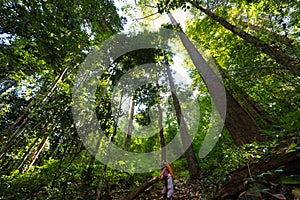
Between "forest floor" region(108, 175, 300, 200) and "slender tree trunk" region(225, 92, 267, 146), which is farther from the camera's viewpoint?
"slender tree trunk" region(225, 92, 267, 146)

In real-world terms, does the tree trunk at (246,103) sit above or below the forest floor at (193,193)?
above

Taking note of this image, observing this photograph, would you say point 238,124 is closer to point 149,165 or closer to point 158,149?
point 149,165

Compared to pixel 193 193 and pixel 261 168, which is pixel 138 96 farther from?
pixel 261 168

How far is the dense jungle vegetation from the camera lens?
10.5 ft

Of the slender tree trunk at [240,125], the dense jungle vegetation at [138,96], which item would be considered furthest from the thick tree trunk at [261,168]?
the slender tree trunk at [240,125]

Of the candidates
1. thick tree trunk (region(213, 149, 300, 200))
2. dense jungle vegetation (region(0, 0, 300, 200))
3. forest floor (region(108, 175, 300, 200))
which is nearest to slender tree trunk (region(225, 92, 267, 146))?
dense jungle vegetation (region(0, 0, 300, 200))

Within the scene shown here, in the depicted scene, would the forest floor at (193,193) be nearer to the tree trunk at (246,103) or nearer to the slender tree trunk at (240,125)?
the slender tree trunk at (240,125)

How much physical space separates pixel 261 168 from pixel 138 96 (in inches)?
224

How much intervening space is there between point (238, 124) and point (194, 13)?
7551 millimetres

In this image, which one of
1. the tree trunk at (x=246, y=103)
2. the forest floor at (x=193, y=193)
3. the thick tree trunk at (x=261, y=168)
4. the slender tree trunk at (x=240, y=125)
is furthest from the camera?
the tree trunk at (x=246, y=103)

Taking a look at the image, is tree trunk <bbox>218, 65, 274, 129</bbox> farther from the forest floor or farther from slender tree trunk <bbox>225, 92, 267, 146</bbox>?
the forest floor

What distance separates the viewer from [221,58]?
28.1 ft

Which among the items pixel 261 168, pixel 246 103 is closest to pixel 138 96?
pixel 246 103

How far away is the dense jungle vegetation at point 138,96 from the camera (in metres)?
3.19
